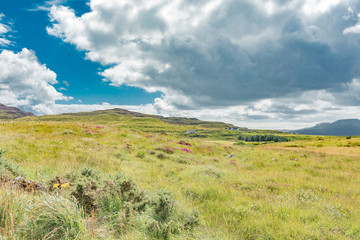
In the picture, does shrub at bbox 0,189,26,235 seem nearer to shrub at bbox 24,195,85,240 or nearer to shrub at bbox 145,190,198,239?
shrub at bbox 24,195,85,240

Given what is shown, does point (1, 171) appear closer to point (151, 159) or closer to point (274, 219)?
point (274, 219)

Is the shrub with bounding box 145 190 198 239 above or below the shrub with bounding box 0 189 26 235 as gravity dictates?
below

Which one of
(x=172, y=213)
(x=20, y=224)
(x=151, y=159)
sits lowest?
(x=151, y=159)

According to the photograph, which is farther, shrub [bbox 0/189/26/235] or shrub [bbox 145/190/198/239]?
shrub [bbox 145/190/198/239]

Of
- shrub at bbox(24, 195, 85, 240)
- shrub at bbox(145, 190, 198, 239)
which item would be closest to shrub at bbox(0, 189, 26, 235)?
shrub at bbox(24, 195, 85, 240)

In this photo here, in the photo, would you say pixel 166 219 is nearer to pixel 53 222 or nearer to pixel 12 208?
pixel 53 222

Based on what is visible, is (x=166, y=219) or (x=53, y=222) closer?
(x=53, y=222)

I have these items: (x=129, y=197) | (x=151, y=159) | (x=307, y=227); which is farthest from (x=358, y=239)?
(x=151, y=159)

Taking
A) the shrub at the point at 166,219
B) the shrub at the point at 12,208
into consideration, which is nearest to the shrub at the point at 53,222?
the shrub at the point at 12,208

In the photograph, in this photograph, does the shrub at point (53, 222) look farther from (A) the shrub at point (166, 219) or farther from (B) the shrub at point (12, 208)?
(A) the shrub at point (166, 219)

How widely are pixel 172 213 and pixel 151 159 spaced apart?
10.3m

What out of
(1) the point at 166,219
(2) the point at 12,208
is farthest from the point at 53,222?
(1) the point at 166,219

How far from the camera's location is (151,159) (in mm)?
14289

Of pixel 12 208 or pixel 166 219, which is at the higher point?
pixel 12 208
